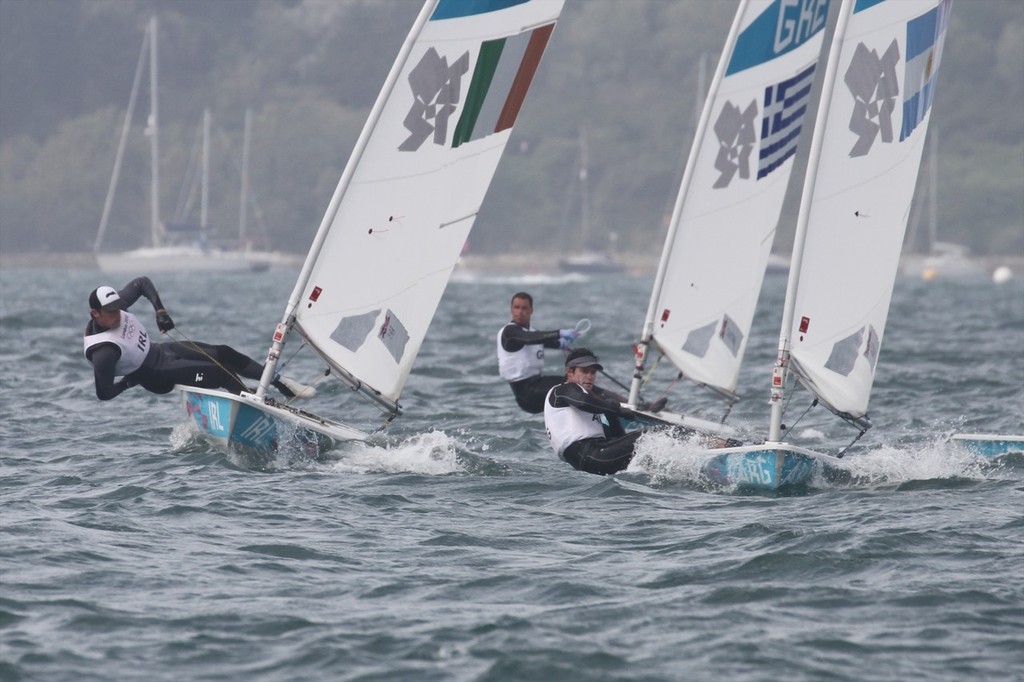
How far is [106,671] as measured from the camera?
7.62 metres

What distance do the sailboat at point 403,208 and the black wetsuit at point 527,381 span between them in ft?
3.54

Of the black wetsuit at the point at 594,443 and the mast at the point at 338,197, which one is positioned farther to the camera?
the mast at the point at 338,197

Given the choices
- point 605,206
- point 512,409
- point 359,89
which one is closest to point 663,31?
point 605,206

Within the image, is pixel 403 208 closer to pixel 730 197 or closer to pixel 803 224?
pixel 803 224

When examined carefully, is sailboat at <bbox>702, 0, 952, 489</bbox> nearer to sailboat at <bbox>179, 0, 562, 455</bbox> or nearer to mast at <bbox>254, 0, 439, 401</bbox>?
sailboat at <bbox>179, 0, 562, 455</bbox>

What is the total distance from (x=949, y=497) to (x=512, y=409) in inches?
302

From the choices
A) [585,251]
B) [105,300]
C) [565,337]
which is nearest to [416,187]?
[565,337]

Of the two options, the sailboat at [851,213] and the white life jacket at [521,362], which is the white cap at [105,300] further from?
the sailboat at [851,213]

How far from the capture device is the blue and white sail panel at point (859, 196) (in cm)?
1325

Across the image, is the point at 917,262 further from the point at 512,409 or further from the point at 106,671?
the point at 106,671

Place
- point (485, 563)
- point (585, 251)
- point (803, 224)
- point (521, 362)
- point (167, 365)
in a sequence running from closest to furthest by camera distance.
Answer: point (485, 563), point (803, 224), point (167, 365), point (521, 362), point (585, 251)

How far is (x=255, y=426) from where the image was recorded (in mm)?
13500

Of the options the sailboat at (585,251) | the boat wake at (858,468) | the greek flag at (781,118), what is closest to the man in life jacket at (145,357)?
the boat wake at (858,468)

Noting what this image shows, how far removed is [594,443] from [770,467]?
1735 millimetres
